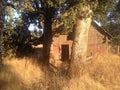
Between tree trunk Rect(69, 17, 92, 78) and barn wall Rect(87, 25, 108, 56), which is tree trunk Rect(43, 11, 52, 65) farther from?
barn wall Rect(87, 25, 108, 56)

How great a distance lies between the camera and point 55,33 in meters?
27.0

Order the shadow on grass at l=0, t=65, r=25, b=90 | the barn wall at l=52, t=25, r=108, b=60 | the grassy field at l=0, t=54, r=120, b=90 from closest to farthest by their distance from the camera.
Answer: the grassy field at l=0, t=54, r=120, b=90 → the shadow on grass at l=0, t=65, r=25, b=90 → the barn wall at l=52, t=25, r=108, b=60

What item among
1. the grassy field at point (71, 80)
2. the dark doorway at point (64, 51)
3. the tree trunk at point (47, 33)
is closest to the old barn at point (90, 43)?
the dark doorway at point (64, 51)

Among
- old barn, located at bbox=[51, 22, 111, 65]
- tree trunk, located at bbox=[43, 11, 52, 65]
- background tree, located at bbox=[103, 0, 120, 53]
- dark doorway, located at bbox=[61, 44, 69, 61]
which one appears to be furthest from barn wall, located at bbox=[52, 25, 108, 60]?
tree trunk, located at bbox=[43, 11, 52, 65]

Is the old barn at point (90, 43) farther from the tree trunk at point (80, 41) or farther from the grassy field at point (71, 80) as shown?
the grassy field at point (71, 80)

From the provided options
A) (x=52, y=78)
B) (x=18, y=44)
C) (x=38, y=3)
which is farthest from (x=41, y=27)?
(x=52, y=78)

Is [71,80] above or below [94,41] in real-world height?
below

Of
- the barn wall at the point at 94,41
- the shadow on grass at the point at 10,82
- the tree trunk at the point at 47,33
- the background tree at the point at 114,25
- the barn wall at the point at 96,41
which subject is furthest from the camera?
the background tree at the point at 114,25

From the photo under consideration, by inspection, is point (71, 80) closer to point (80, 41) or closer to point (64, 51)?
point (80, 41)

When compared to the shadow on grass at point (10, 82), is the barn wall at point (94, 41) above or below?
above

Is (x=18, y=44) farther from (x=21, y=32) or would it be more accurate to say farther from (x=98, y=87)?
(x=98, y=87)

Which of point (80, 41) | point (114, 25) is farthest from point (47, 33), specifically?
point (114, 25)

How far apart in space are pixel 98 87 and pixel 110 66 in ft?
10.7

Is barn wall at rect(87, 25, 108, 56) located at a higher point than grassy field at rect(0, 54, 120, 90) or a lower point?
higher
